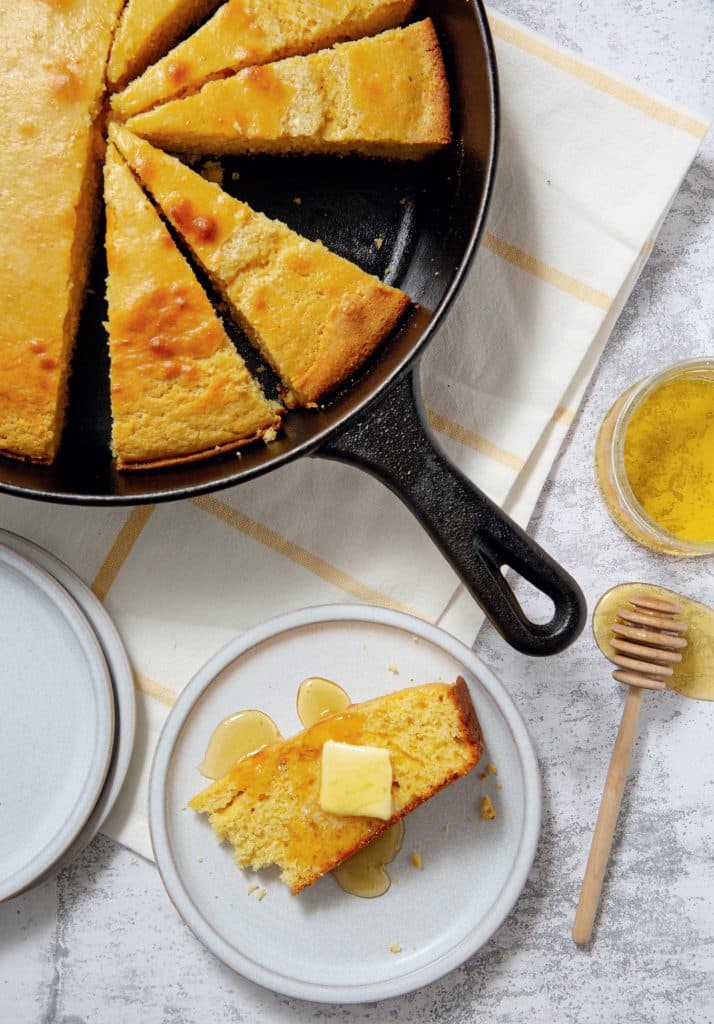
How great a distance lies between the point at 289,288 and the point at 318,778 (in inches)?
56.1

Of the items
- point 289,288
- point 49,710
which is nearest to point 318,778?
point 49,710

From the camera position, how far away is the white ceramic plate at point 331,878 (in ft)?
8.09

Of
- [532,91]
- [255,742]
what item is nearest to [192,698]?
[255,742]

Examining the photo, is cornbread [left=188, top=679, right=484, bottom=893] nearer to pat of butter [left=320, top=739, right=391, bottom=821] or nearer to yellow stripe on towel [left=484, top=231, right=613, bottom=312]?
pat of butter [left=320, top=739, right=391, bottom=821]

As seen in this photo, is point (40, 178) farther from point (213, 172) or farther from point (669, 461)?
point (669, 461)

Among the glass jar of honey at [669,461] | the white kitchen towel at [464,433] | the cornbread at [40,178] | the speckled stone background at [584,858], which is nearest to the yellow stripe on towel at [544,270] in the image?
the white kitchen towel at [464,433]

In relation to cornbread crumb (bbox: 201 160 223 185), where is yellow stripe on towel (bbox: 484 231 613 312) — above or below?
below

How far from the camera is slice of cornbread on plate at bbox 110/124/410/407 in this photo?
234 cm

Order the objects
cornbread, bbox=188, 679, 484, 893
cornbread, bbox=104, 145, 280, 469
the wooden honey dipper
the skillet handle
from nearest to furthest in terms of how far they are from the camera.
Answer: the skillet handle
cornbread, bbox=104, 145, 280, 469
cornbread, bbox=188, 679, 484, 893
the wooden honey dipper

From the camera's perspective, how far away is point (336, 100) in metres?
2.34

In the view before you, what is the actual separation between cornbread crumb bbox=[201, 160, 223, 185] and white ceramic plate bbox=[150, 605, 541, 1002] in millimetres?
1360

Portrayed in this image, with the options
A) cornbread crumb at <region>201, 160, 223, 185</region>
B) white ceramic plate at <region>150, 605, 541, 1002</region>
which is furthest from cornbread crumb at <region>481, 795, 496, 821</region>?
cornbread crumb at <region>201, 160, 223, 185</region>

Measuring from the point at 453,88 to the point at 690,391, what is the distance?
46.3 inches

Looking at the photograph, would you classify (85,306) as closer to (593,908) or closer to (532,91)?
(532,91)
